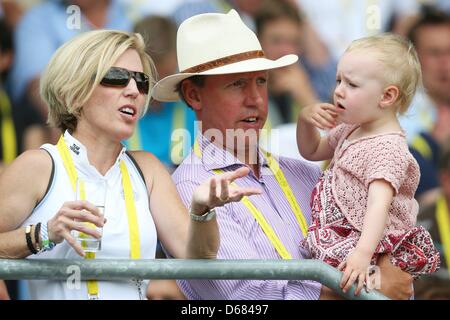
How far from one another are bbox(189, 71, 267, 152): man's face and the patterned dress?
38 centimetres

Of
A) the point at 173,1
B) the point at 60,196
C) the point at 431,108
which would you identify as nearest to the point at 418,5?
the point at 431,108

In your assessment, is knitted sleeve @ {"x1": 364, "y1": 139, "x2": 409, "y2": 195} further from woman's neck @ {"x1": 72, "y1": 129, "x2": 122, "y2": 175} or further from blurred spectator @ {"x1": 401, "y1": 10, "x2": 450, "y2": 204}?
blurred spectator @ {"x1": 401, "y1": 10, "x2": 450, "y2": 204}

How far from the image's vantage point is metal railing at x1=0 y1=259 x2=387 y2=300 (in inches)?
127

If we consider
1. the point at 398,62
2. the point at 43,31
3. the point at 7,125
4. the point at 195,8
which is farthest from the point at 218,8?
the point at 398,62

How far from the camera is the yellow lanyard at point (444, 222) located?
18.9ft

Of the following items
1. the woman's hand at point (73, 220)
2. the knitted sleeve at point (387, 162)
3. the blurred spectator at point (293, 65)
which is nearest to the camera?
the woman's hand at point (73, 220)

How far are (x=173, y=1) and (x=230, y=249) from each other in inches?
84.1

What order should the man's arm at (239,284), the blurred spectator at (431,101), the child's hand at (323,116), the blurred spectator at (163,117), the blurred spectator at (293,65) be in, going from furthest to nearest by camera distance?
the blurred spectator at (431,101), the blurred spectator at (293,65), the blurred spectator at (163,117), the child's hand at (323,116), the man's arm at (239,284)

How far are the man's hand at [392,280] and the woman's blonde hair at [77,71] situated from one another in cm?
104

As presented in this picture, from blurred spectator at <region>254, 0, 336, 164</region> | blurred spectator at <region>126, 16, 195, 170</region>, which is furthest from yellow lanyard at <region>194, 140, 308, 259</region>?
blurred spectator at <region>254, 0, 336, 164</region>

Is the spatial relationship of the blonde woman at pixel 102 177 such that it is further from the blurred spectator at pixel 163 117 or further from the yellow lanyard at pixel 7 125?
the yellow lanyard at pixel 7 125

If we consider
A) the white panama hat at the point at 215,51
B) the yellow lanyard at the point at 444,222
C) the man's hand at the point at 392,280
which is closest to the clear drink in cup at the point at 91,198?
the white panama hat at the point at 215,51

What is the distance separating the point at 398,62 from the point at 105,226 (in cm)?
106

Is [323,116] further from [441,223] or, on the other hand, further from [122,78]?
[441,223]
